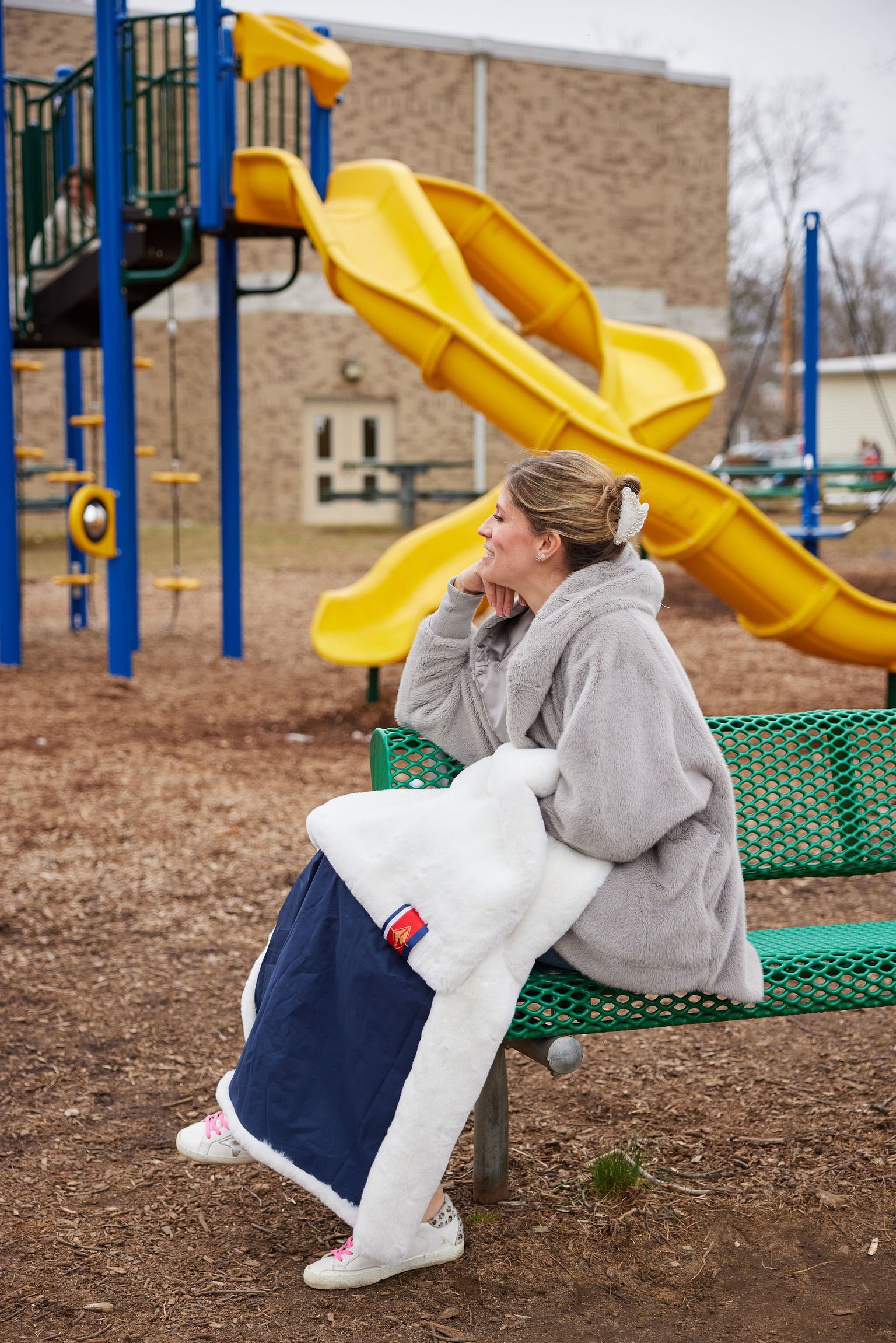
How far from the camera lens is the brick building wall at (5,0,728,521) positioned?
22.3 m

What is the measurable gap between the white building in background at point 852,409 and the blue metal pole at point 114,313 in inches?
1117

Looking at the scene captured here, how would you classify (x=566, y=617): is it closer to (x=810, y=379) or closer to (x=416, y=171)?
(x=810, y=379)

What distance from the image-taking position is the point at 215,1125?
2.63m

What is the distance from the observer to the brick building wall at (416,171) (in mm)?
22312

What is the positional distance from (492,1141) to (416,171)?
74.1 feet

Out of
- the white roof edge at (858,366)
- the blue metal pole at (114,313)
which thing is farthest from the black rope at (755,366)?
the white roof edge at (858,366)

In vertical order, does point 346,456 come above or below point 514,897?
above

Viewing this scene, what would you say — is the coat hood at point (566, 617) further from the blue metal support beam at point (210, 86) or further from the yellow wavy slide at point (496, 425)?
the blue metal support beam at point (210, 86)

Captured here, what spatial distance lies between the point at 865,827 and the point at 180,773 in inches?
150

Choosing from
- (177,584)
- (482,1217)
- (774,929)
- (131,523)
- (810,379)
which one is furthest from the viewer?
(810,379)

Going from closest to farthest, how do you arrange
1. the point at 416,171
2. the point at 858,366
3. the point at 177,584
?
1. the point at 177,584
2. the point at 416,171
3. the point at 858,366

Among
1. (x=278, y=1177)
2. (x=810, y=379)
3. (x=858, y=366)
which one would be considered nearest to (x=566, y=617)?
(x=278, y=1177)

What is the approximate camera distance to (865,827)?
9.72ft

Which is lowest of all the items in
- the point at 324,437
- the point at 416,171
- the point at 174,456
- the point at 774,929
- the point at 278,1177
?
the point at 278,1177
